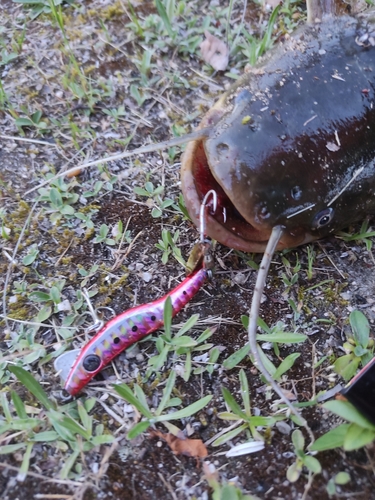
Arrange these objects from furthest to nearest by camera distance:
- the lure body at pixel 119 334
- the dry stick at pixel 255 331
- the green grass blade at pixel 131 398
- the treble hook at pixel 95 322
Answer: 1. the treble hook at pixel 95 322
2. the lure body at pixel 119 334
3. the green grass blade at pixel 131 398
4. the dry stick at pixel 255 331

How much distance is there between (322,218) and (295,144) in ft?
0.95

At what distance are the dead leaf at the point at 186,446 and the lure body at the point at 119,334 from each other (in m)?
0.32

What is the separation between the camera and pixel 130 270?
2.01 metres

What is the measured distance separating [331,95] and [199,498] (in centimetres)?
136

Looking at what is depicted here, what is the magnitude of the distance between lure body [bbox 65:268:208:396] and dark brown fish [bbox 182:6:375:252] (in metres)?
0.27

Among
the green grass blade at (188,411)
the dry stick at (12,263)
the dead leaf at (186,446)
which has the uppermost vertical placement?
the dry stick at (12,263)

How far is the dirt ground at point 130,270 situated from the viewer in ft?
5.00

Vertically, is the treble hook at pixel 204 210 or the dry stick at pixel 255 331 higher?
the treble hook at pixel 204 210

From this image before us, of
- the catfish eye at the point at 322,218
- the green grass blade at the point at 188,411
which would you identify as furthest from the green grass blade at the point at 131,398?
the catfish eye at the point at 322,218

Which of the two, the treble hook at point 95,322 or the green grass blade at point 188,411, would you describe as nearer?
the green grass blade at point 188,411

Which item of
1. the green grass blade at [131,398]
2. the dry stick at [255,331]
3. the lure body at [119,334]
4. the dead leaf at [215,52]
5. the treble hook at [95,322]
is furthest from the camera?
the dead leaf at [215,52]

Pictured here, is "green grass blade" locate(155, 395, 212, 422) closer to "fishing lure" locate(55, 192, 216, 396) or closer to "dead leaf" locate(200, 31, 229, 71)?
"fishing lure" locate(55, 192, 216, 396)

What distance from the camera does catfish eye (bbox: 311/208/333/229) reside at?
1.75 meters

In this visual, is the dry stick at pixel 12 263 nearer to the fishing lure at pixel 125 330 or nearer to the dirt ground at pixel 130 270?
the dirt ground at pixel 130 270
